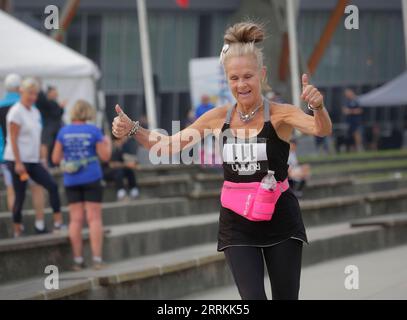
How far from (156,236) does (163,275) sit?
2235 millimetres

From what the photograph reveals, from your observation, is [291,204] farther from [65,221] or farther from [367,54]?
[367,54]

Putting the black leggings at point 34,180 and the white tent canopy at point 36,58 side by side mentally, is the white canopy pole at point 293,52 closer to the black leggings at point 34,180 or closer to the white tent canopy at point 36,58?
the white tent canopy at point 36,58

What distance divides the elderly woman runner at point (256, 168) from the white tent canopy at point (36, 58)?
10885 millimetres

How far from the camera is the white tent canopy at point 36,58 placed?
17.0m

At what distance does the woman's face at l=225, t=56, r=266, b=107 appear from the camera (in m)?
6.30

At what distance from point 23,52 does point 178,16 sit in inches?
1043

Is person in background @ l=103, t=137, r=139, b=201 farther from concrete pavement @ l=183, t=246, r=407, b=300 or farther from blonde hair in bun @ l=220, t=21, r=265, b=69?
blonde hair in bun @ l=220, t=21, r=265, b=69

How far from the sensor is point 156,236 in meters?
13.2

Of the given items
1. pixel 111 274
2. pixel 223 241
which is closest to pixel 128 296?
pixel 111 274

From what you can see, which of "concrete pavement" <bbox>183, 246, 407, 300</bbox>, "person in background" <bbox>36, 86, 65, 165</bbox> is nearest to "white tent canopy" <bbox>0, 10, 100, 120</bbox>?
"person in background" <bbox>36, 86, 65, 165</bbox>

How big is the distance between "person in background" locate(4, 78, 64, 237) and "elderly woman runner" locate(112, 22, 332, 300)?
19.7 feet

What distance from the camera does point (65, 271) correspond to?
38.0 ft

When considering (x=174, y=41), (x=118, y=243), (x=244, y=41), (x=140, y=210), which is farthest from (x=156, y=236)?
(x=174, y=41)

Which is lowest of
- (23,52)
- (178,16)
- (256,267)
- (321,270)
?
(321,270)
